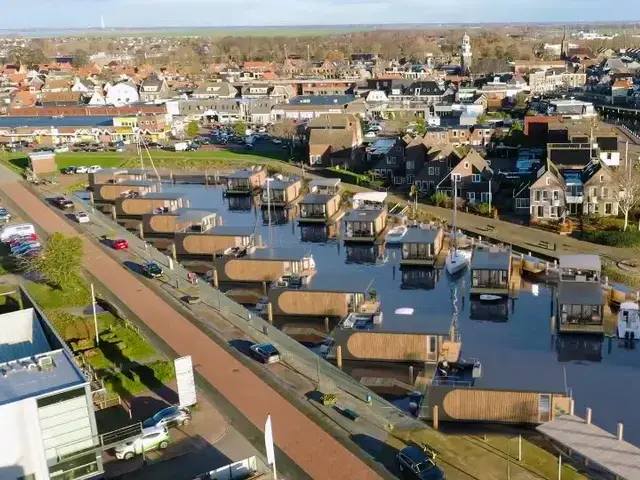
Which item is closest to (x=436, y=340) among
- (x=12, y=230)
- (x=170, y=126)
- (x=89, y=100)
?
(x=12, y=230)

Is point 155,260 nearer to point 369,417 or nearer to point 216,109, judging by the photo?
point 369,417

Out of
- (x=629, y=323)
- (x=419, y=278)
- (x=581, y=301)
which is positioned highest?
(x=581, y=301)

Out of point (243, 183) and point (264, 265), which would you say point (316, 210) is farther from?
point (264, 265)

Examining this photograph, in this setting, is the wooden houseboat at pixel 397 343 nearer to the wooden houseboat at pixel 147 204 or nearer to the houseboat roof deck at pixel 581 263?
the houseboat roof deck at pixel 581 263

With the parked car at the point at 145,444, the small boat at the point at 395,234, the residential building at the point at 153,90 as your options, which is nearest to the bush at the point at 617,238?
the small boat at the point at 395,234

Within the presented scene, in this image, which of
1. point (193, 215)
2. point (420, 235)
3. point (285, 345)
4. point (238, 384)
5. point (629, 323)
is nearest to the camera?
point (238, 384)

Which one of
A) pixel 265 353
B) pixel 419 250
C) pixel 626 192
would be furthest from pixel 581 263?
pixel 265 353

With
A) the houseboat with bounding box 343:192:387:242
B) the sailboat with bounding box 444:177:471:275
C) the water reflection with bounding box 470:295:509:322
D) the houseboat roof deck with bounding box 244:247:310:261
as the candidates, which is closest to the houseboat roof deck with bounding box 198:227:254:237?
the houseboat roof deck with bounding box 244:247:310:261
